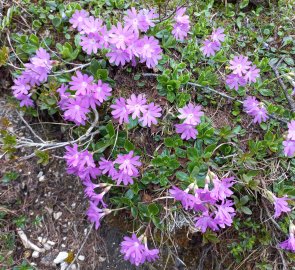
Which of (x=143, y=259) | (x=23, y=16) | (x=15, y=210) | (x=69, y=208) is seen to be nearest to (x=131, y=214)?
(x=143, y=259)

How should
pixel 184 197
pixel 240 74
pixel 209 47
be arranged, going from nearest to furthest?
pixel 184 197 → pixel 240 74 → pixel 209 47

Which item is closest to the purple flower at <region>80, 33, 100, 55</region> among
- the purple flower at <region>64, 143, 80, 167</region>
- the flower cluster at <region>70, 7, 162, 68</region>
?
the flower cluster at <region>70, 7, 162, 68</region>

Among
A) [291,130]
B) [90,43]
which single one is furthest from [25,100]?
[291,130]

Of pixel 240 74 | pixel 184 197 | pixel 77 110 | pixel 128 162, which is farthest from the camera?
pixel 240 74

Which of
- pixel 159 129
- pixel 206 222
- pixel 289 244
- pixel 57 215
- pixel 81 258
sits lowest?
pixel 81 258

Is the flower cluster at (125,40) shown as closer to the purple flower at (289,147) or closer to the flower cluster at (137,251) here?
the purple flower at (289,147)

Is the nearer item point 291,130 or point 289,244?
point 289,244

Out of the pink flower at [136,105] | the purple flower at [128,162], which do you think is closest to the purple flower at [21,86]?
the pink flower at [136,105]

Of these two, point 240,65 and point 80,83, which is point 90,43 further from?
point 240,65

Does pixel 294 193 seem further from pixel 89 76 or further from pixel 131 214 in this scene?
pixel 89 76
